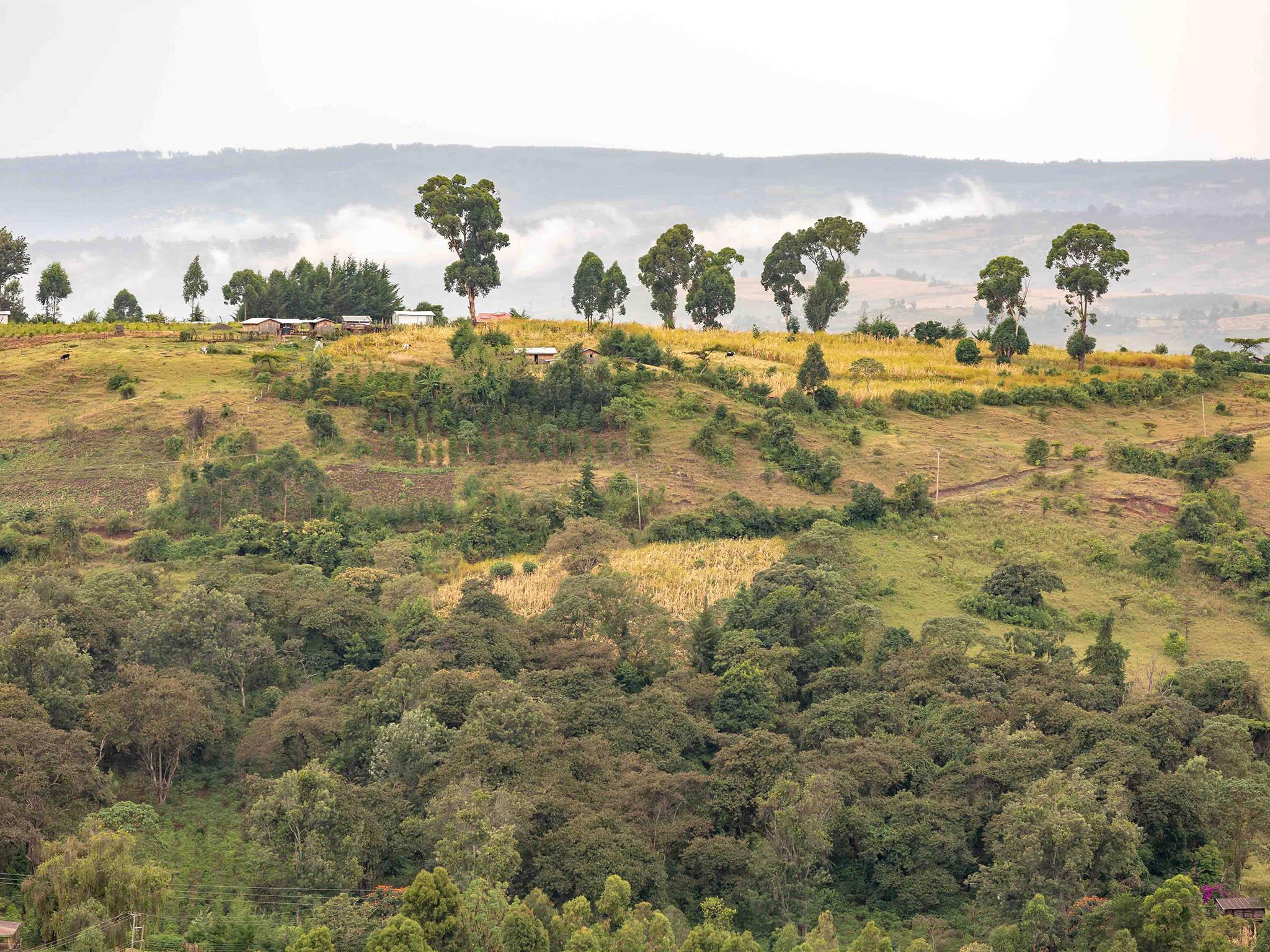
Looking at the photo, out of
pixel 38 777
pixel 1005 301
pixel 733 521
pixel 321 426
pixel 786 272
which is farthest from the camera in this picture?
pixel 786 272

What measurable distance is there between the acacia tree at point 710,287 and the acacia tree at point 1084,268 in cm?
1737

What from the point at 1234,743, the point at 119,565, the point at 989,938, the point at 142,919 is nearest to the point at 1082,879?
the point at 989,938

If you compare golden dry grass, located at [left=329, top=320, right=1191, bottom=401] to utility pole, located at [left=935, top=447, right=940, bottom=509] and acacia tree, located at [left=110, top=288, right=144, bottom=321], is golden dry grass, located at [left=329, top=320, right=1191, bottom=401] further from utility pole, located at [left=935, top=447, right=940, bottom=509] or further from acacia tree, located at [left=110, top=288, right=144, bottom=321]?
acacia tree, located at [left=110, top=288, right=144, bottom=321]

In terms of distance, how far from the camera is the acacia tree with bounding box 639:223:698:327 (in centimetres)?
7488

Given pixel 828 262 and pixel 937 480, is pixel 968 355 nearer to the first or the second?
pixel 828 262

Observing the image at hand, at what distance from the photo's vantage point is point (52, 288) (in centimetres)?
7769

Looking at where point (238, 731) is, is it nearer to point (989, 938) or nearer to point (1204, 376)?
point (989, 938)

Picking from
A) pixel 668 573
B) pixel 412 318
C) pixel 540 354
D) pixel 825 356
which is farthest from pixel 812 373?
pixel 412 318

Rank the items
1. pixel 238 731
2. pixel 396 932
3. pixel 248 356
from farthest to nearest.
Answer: pixel 248 356 → pixel 238 731 → pixel 396 932

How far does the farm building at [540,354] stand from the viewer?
2336 inches

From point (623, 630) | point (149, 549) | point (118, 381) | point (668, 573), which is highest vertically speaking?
point (118, 381)

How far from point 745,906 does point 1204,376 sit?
45.8 m

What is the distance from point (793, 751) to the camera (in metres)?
32.8

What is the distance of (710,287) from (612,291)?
5.73m
